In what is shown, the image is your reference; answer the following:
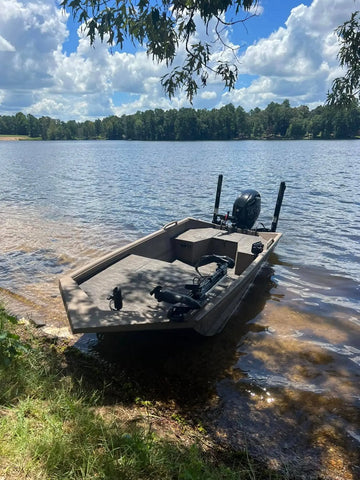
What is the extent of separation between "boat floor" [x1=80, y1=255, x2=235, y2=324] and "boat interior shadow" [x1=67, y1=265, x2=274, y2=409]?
708 millimetres

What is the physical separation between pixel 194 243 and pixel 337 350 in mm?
5014

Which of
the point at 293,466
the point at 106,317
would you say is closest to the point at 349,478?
the point at 293,466

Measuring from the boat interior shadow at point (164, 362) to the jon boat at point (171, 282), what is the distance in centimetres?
45

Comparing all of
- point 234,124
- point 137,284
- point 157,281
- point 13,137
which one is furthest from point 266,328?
point 13,137

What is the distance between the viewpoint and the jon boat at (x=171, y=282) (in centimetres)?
570

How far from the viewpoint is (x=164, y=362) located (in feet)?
20.6

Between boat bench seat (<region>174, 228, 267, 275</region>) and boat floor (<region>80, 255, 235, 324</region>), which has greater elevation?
boat floor (<region>80, 255, 235, 324</region>)

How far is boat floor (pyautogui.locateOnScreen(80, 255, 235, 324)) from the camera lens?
5.90m

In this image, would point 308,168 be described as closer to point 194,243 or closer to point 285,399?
point 194,243

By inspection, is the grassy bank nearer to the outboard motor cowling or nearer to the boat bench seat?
the boat bench seat

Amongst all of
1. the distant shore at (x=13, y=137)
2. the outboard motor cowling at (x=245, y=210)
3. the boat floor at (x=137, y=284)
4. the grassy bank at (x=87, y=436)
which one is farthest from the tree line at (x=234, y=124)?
the grassy bank at (x=87, y=436)

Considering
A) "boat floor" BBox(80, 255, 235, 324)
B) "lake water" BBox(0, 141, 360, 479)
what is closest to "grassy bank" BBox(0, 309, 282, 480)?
"lake water" BBox(0, 141, 360, 479)

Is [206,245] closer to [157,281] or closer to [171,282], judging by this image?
[171,282]

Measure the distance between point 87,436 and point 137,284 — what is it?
13.1ft
